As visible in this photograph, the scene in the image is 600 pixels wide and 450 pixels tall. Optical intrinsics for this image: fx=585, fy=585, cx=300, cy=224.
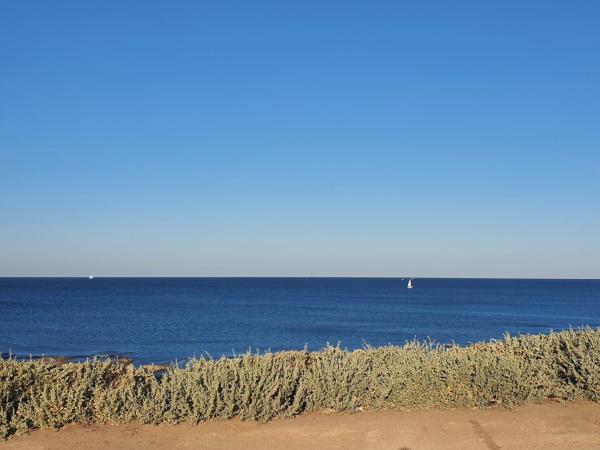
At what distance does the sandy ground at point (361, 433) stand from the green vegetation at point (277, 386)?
209 millimetres

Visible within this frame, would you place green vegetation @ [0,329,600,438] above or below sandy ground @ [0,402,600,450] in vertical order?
above

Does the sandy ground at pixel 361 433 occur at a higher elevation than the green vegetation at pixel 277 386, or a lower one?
lower

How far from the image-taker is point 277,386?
855 cm

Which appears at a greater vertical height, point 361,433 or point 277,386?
point 277,386

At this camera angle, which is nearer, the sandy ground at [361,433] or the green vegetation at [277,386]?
the sandy ground at [361,433]

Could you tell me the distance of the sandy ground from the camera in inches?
293

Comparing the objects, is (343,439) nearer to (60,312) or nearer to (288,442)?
(288,442)

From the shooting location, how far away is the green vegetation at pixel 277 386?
8.08m

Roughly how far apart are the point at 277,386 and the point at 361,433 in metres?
1.41

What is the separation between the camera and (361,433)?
310 inches

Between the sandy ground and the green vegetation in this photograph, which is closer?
the sandy ground

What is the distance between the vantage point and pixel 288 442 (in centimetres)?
758

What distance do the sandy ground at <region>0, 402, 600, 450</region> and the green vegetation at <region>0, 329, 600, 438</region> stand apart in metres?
0.21

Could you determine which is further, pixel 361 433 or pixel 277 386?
pixel 277 386
